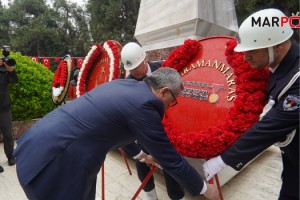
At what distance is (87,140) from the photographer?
1484 millimetres

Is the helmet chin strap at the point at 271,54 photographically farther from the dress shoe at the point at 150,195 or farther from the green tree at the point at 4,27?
the green tree at the point at 4,27

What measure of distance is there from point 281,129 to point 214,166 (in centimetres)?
55

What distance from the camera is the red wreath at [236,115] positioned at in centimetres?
175

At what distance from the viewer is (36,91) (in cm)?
590

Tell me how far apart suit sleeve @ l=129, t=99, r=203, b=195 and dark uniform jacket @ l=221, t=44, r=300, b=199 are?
0.34 m

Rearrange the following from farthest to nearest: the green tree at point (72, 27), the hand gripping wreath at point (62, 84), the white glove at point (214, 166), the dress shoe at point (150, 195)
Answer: the green tree at point (72, 27), the hand gripping wreath at point (62, 84), the dress shoe at point (150, 195), the white glove at point (214, 166)

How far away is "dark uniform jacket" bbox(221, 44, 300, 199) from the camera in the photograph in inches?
57.0

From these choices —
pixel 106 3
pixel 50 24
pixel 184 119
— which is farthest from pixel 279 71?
pixel 50 24

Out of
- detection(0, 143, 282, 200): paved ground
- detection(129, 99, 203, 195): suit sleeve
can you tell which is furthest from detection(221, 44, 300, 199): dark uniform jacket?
detection(0, 143, 282, 200): paved ground

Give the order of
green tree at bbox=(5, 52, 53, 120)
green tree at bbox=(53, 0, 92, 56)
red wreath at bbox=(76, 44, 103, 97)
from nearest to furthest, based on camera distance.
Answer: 1. red wreath at bbox=(76, 44, 103, 97)
2. green tree at bbox=(5, 52, 53, 120)
3. green tree at bbox=(53, 0, 92, 56)

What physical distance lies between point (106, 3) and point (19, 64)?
15.7 meters

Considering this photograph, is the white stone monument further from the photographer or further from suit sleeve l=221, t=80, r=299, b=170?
the photographer

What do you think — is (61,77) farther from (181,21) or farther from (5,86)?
(181,21)

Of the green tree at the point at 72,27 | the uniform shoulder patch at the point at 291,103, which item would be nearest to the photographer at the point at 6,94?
the uniform shoulder patch at the point at 291,103
